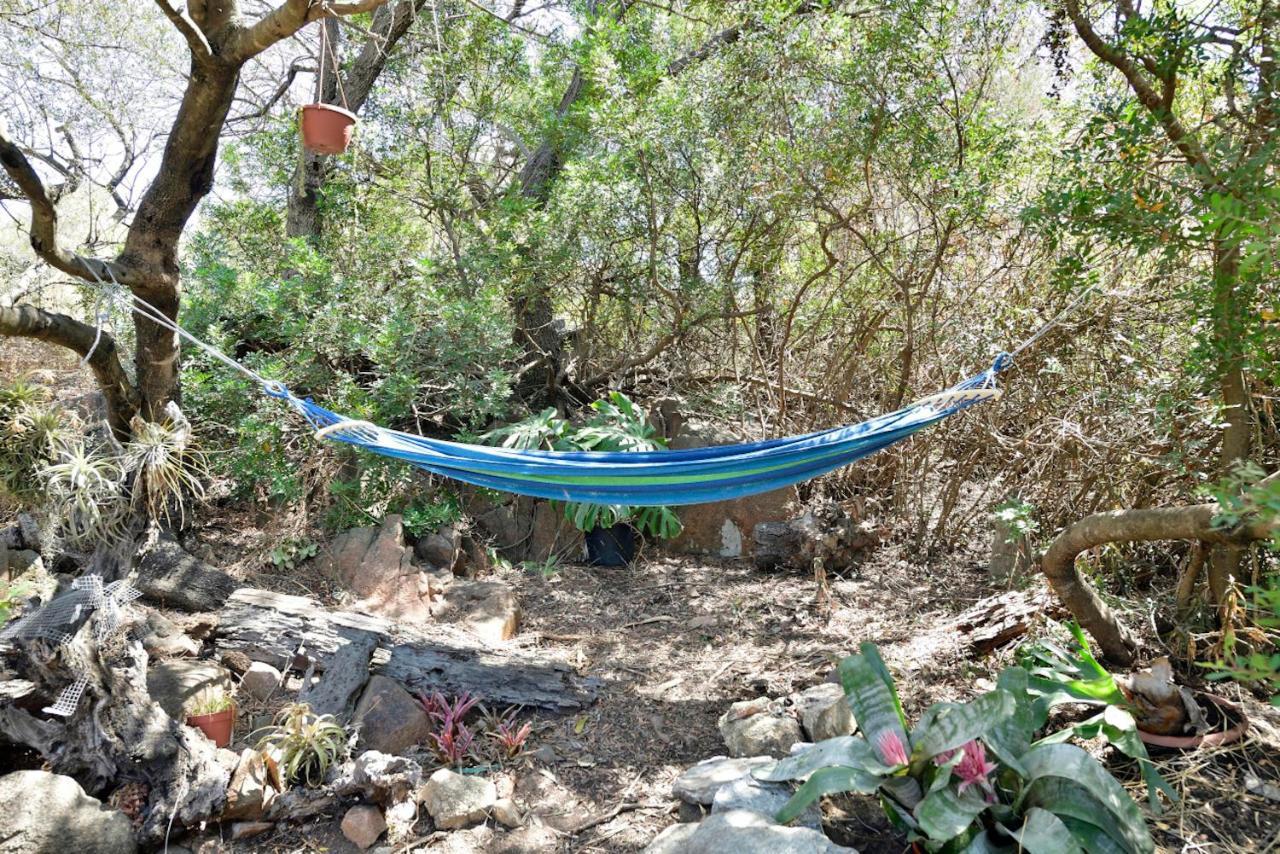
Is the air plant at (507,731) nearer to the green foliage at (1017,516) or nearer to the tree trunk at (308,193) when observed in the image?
the green foliage at (1017,516)

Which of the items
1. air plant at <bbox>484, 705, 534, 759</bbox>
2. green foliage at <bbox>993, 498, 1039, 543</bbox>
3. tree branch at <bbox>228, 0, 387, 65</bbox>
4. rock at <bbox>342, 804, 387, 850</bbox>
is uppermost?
tree branch at <bbox>228, 0, 387, 65</bbox>

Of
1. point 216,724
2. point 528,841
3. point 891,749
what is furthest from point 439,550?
point 891,749

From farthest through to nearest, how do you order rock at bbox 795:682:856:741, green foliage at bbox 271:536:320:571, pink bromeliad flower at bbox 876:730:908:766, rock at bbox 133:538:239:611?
green foliage at bbox 271:536:320:571 → rock at bbox 133:538:239:611 → rock at bbox 795:682:856:741 → pink bromeliad flower at bbox 876:730:908:766

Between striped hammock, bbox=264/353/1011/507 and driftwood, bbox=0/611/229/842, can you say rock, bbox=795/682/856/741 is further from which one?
driftwood, bbox=0/611/229/842

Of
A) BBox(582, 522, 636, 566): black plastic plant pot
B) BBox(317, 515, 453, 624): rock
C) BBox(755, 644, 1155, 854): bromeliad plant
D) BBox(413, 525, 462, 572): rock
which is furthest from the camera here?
BBox(582, 522, 636, 566): black plastic plant pot

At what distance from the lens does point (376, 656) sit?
2.38 meters

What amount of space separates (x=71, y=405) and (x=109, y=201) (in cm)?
433

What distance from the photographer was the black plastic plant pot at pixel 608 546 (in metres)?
3.68

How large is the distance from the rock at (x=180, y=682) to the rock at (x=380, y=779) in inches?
20.9

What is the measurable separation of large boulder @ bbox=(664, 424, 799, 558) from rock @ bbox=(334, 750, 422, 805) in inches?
78.2

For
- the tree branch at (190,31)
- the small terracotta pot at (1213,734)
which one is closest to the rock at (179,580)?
the tree branch at (190,31)

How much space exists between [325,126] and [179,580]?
1.58 metres

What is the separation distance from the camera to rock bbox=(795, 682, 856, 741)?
1916mm

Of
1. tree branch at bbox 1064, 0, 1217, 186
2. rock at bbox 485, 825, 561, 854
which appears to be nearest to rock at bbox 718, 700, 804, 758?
rock at bbox 485, 825, 561, 854
